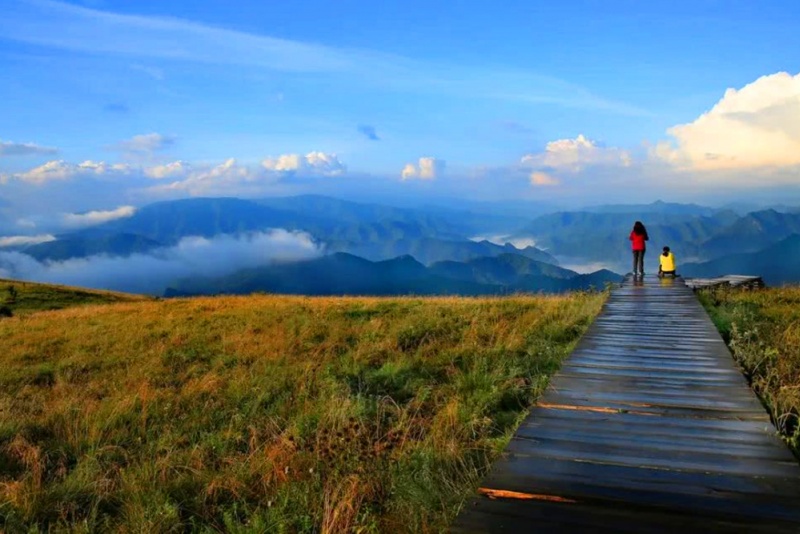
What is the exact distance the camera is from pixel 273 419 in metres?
8.16

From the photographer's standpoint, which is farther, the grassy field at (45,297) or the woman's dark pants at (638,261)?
the grassy field at (45,297)

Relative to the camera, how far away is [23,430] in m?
8.31

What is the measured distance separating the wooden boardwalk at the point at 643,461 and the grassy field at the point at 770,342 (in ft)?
1.26

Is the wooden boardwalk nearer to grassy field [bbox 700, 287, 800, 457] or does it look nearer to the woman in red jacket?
grassy field [bbox 700, 287, 800, 457]

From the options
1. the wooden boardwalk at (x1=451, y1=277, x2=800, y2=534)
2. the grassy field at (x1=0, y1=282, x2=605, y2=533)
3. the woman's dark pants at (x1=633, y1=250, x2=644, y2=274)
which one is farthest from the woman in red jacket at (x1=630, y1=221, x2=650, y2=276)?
the wooden boardwalk at (x1=451, y1=277, x2=800, y2=534)

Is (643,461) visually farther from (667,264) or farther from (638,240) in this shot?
(667,264)

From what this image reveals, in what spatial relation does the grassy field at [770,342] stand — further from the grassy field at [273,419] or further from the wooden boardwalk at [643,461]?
the grassy field at [273,419]

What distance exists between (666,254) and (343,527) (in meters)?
19.8

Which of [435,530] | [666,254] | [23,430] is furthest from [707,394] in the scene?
[666,254]

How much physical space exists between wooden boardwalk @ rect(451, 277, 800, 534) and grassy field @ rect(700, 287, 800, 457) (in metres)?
0.38

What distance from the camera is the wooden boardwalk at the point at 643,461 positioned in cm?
336

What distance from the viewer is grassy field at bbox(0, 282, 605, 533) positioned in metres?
5.27

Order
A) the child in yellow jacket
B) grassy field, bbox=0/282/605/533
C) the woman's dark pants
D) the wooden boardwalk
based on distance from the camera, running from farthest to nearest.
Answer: the woman's dark pants < the child in yellow jacket < grassy field, bbox=0/282/605/533 < the wooden boardwalk

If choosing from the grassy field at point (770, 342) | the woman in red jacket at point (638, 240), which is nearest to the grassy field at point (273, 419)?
the grassy field at point (770, 342)
